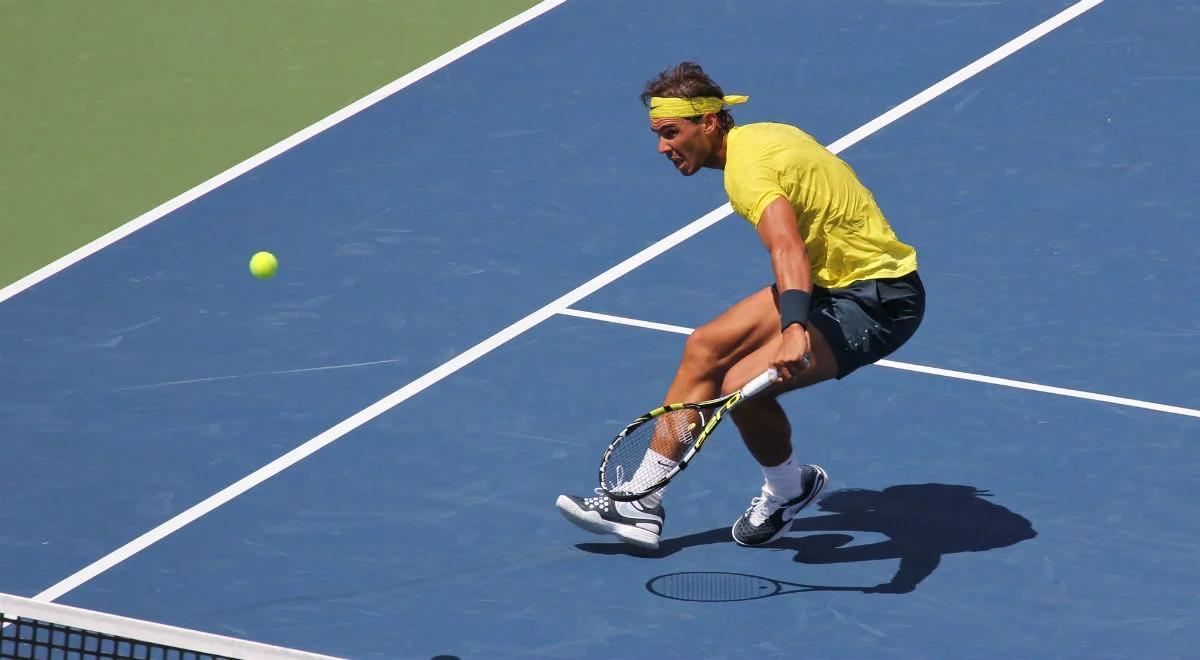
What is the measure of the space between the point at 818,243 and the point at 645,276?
2.61 m

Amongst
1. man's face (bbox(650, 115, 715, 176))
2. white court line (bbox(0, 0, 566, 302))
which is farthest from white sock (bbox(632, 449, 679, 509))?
white court line (bbox(0, 0, 566, 302))

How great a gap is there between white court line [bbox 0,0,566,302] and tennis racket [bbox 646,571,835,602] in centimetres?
437

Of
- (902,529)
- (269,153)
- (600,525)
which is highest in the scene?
(269,153)

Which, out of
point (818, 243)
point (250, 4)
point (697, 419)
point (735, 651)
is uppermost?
point (250, 4)

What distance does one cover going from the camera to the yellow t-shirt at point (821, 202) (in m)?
7.72

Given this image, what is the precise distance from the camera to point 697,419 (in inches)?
307

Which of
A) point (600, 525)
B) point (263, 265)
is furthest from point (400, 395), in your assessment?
point (600, 525)

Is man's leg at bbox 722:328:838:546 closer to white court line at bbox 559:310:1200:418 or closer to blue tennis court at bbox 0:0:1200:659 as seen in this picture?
blue tennis court at bbox 0:0:1200:659

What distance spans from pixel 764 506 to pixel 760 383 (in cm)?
87

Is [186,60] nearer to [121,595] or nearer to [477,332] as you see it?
[477,332]

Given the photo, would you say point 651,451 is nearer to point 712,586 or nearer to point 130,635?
point 712,586

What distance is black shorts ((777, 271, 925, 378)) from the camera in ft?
25.6

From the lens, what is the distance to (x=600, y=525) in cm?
806

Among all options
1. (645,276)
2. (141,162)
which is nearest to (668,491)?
(645,276)
